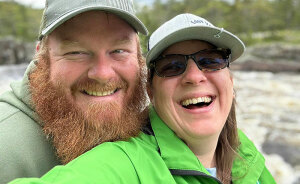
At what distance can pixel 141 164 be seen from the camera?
138cm

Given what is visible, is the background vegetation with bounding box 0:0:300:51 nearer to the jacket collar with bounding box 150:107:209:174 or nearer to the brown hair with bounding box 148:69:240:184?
the brown hair with bounding box 148:69:240:184

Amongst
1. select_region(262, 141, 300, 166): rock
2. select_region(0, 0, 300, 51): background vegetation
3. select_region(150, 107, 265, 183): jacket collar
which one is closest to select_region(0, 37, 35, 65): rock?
select_region(0, 0, 300, 51): background vegetation

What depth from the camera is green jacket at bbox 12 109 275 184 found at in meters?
1.18

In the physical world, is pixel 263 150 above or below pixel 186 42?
below

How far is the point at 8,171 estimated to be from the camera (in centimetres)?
154

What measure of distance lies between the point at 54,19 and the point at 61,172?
2.96ft

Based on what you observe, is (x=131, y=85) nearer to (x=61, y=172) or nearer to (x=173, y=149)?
(x=173, y=149)

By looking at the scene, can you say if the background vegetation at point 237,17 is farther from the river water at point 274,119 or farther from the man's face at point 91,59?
the man's face at point 91,59

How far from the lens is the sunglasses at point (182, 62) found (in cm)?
170

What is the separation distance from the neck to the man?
34 centimetres

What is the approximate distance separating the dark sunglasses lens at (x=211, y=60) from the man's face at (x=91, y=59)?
0.44 meters

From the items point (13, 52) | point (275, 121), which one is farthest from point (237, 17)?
point (275, 121)

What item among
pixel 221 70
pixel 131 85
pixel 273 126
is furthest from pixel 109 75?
pixel 273 126

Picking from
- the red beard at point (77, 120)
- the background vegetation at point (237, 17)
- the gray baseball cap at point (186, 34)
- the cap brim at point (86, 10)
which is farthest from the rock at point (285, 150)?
the background vegetation at point (237, 17)
